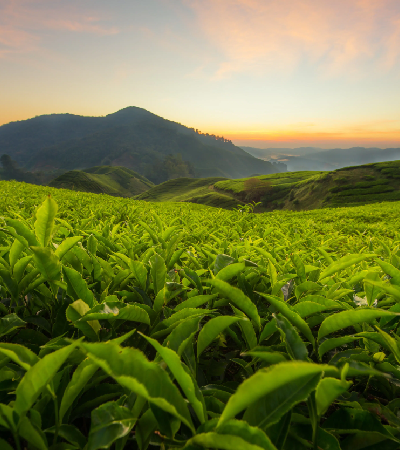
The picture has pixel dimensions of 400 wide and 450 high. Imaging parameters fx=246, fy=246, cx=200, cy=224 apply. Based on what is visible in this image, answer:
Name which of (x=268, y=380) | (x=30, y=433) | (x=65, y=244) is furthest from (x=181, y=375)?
(x=65, y=244)

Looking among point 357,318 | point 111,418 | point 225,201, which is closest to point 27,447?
point 111,418

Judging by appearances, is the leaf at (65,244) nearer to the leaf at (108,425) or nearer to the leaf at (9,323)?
the leaf at (9,323)

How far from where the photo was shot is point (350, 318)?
35.4 inches

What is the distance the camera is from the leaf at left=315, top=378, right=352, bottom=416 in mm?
621

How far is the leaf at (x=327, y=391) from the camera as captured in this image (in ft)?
2.04

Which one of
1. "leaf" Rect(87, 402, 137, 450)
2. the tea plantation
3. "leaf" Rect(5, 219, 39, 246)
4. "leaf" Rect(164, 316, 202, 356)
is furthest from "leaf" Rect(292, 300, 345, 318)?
"leaf" Rect(5, 219, 39, 246)

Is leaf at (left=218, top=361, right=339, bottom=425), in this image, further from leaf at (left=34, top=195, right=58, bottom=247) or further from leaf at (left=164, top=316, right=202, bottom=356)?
leaf at (left=34, top=195, right=58, bottom=247)

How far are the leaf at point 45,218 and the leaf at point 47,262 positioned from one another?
0.16 meters

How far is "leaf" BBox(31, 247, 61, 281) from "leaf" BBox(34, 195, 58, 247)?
16 centimetres

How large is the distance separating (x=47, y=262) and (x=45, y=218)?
23cm

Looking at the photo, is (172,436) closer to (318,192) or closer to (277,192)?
(318,192)

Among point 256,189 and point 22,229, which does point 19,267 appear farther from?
point 256,189

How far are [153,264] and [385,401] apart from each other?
128 centimetres

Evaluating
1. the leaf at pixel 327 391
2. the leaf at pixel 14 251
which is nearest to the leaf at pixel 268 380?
the leaf at pixel 327 391
